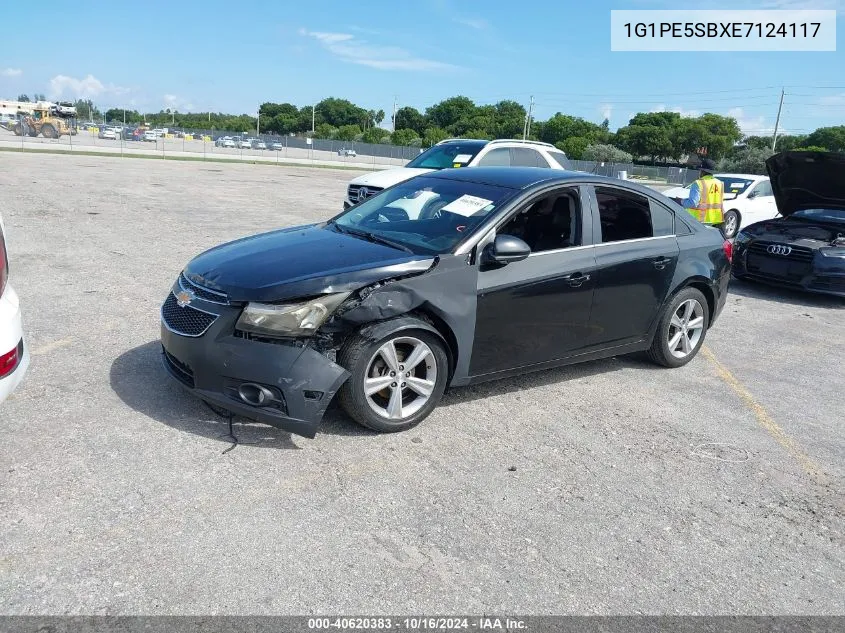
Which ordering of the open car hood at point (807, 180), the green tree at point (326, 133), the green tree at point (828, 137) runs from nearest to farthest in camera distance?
the open car hood at point (807, 180) < the green tree at point (828, 137) < the green tree at point (326, 133)

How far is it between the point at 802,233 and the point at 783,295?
901 millimetres

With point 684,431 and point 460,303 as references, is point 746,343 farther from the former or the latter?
point 460,303

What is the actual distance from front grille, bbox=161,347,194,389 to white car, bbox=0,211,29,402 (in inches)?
32.5

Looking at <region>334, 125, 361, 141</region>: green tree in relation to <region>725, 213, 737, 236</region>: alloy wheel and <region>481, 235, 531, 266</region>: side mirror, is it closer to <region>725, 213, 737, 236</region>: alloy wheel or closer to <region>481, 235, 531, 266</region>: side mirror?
<region>725, 213, 737, 236</region>: alloy wheel

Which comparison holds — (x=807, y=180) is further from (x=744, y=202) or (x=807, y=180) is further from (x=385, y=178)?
(x=744, y=202)

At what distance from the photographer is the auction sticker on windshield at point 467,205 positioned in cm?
487

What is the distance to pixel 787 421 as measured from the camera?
5.10 metres

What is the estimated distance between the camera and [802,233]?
375 inches

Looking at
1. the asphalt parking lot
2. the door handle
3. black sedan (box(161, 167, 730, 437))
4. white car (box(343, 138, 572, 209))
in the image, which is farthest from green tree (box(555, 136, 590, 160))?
the asphalt parking lot

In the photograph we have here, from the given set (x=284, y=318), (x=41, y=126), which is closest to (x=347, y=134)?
(x=41, y=126)

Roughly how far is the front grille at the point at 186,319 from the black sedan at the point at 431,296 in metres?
0.01

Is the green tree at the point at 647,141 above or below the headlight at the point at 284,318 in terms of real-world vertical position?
above

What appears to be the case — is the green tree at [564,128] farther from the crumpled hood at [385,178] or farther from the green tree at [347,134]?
the crumpled hood at [385,178]

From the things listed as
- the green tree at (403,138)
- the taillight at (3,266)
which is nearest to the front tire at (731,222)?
the taillight at (3,266)
